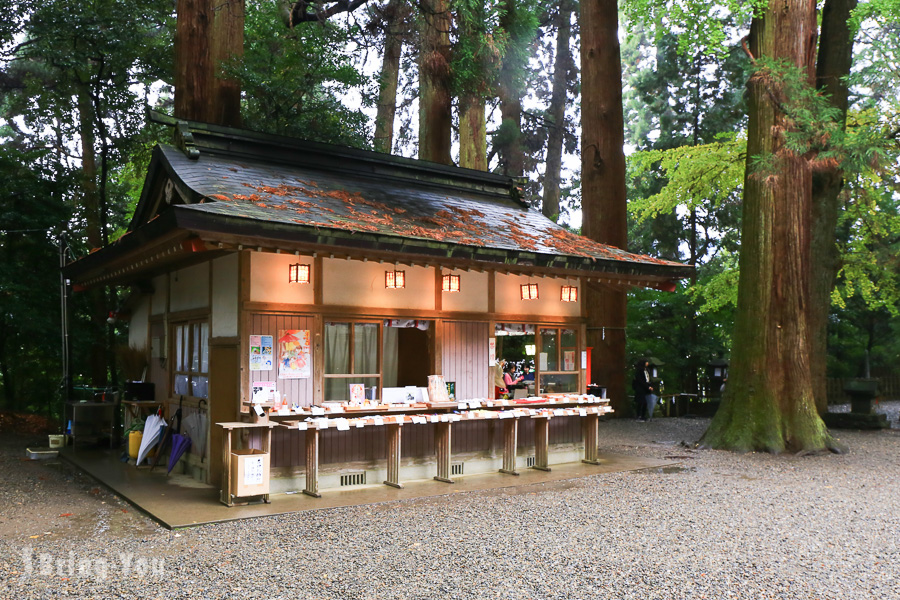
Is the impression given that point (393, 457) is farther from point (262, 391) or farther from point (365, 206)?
point (365, 206)

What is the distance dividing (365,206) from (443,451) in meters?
3.50

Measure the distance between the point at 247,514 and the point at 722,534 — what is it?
474 cm

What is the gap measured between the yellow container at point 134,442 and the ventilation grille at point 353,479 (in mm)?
3472

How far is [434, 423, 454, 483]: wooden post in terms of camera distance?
9.27 m

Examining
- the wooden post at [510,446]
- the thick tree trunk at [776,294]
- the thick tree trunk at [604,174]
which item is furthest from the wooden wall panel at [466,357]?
the thick tree trunk at [604,174]

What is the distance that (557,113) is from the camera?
27812mm

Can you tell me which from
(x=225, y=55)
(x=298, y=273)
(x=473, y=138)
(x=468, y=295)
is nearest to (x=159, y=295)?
(x=298, y=273)

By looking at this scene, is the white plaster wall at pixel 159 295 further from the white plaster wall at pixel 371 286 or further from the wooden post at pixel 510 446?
the wooden post at pixel 510 446

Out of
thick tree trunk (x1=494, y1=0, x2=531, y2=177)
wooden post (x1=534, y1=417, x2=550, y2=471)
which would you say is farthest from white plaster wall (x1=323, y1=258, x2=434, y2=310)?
thick tree trunk (x1=494, y1=0, x2=531, y2=177)

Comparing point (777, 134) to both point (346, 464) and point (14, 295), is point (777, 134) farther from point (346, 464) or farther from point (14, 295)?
point (14, 295)

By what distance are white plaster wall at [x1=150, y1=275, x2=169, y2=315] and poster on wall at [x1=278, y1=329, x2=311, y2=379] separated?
3.33 m

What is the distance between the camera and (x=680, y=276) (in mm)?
11148

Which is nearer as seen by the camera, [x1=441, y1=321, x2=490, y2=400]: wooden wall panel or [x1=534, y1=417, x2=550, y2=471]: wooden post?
[x1=441, y1=321, x2=490, y2=400]: wooden wall panel

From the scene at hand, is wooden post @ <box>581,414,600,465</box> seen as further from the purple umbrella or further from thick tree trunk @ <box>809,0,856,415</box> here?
thick tree trunk @ <box>809,0,856,415</box>
